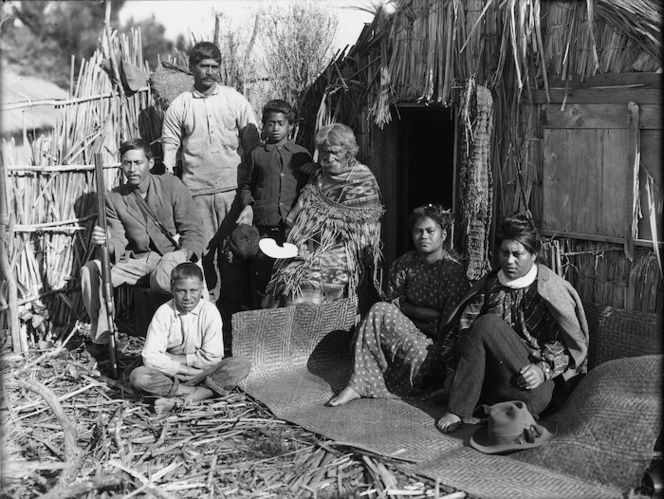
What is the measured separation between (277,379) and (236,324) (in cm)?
49

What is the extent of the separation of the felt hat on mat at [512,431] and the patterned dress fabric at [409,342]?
30.5 inches

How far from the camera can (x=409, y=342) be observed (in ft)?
16.5

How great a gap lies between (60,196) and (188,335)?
A: 2.24 meters

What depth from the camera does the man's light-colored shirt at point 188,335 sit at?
520cm

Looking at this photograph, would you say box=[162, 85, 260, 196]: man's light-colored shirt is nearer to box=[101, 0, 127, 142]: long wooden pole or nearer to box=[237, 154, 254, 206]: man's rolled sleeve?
box=[237, 154, 254, 206]: man's rolled sleeve

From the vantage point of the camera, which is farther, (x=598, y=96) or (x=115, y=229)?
(x=115, y=229)

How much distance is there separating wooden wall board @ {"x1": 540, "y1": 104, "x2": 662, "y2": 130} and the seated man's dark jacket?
9.16 feet

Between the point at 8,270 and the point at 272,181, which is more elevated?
the point at 272,181

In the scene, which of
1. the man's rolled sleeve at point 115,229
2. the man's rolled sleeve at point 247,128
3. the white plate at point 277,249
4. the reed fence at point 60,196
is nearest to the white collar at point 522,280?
the white plate at point 277,249

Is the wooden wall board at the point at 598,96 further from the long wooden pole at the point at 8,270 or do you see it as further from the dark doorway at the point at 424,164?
the long wooden pole at the point at 8,270

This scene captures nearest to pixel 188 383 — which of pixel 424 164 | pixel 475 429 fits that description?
pixel 475 429

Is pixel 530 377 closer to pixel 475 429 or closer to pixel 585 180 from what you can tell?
pixel 475 429

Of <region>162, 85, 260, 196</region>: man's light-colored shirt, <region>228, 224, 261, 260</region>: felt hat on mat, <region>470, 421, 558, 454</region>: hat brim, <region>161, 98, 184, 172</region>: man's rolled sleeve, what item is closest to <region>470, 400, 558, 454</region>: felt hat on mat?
<region>470, 421, 558, 454</region>: hat brim

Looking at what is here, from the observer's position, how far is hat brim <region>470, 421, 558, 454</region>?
166 inches
